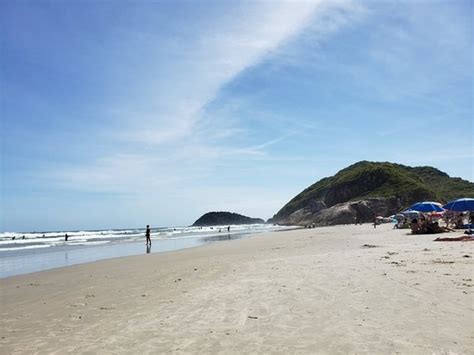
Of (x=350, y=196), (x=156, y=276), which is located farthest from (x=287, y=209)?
(x=156, y=276)

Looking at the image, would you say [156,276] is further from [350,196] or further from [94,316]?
[350,196]

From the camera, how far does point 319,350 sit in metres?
5.40

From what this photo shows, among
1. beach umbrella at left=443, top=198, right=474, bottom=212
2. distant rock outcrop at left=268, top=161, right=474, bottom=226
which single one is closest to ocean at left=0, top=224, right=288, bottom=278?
beach umbrella at left=443, top=198, right=474, bottom=212

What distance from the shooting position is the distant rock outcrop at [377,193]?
92.6m

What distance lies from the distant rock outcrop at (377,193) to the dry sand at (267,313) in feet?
250

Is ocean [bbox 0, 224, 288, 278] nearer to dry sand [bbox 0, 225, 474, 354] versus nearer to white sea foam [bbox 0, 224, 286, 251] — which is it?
white sea foam [bbox 0, 224, 286, 251]

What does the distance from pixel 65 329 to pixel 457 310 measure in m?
7.75

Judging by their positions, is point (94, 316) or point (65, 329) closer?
point (65, 329)

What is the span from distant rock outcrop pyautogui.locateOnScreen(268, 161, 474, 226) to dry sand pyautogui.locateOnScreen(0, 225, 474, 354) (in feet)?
250

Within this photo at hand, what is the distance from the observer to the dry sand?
5812 millimetres

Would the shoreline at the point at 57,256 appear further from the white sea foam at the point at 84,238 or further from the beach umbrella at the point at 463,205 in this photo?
the beach umbrella at the point at 463,205

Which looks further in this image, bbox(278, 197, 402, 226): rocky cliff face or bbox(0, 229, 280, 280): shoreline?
bbox(278, 197, 402, 226): rocky cliff face

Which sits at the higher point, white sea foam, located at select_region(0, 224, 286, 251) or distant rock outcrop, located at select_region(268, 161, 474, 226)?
distant rock outcrop, located at select_region(268, 161, 474, 226)

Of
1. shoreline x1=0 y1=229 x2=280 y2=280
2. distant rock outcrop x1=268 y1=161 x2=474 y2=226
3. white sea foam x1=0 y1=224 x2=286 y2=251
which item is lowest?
shoreline x1=0 y1=229 x2=280 y2=280
